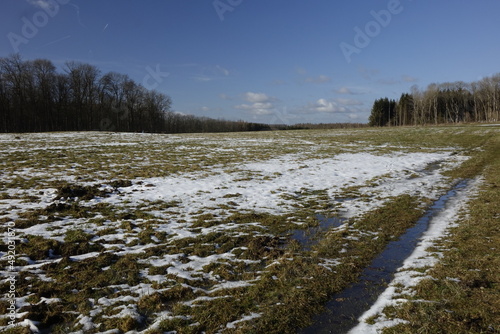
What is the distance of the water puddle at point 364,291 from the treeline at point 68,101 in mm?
86134

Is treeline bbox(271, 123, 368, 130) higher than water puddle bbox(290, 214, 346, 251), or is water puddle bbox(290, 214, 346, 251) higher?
treeline bbox(271, 123, 368, 130)

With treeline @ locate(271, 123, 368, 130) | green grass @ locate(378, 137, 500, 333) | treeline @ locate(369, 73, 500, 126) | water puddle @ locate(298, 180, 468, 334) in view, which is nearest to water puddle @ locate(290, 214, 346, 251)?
water puddle @ locate(298, 180, 468, 334)

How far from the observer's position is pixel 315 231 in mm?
8492

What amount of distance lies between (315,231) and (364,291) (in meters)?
3.23

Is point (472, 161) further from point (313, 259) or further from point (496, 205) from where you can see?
point (313, 259)

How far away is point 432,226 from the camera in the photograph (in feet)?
28.6

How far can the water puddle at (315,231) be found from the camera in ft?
25.1

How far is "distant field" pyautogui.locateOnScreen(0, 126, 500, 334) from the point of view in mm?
4570

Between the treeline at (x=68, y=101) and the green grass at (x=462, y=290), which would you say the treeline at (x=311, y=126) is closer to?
the treeline at (x=68, y=101)

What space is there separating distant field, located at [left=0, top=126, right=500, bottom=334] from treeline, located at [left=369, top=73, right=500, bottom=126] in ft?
350

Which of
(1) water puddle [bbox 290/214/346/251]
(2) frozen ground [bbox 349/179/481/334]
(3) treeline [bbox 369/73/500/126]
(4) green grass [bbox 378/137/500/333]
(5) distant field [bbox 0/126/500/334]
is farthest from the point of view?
(3) treeline [bbox 369/73/500/126]

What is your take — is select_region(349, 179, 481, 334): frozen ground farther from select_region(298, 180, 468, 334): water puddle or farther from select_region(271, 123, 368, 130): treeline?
select_region(271, 123, 368, 130): treeline

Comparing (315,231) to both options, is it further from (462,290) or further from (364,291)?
A: (462,290)

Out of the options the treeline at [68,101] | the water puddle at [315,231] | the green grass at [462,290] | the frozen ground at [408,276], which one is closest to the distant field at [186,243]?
the water puddle at [315,231]
